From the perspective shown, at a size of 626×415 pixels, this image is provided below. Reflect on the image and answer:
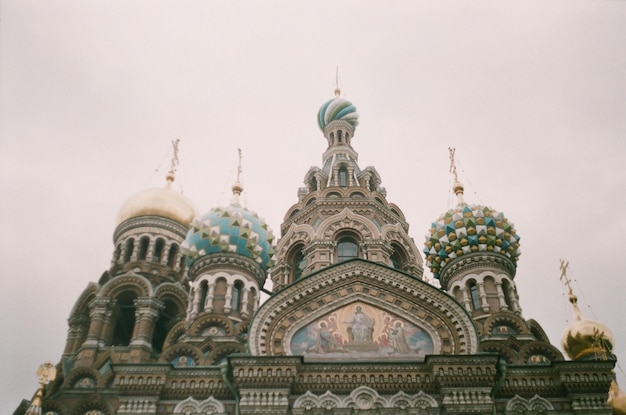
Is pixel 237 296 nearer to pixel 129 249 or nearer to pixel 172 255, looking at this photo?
pixel 172 255

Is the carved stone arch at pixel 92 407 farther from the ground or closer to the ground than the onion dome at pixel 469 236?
closer to the ground

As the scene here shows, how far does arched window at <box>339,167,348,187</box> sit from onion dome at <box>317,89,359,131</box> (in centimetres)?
287

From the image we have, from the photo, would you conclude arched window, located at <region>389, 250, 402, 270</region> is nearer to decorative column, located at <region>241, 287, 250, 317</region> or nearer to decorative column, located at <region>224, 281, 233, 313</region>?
decorative column, located at <region>241, 287, 250, 317</region>

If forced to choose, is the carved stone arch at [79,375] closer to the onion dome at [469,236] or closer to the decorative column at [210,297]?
the decorative column at [210,297]

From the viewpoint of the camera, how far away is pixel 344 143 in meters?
22.2

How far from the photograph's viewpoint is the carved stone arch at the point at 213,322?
13609mm

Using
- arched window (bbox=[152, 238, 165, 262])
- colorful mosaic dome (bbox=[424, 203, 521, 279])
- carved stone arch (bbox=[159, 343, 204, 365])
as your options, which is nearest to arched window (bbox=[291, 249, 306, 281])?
colorful mosaic dome (bbox=[424, 203, 521, 279])

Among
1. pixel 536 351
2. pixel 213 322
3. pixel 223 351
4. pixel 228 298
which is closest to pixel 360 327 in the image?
pixel 223 351

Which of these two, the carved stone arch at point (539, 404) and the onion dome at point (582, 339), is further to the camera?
the onion dome at point (582, 339)

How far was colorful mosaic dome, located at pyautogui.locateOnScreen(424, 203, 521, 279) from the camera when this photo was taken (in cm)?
1555

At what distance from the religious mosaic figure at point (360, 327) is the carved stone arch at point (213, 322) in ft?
9.35

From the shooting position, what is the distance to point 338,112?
76.0 ft

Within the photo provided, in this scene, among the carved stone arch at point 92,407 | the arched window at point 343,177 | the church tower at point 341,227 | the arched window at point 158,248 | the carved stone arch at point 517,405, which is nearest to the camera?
the carved stone arch at point 517,405

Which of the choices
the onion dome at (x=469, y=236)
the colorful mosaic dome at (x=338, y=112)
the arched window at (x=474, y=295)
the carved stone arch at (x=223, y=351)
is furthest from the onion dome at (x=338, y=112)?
the carved stone arch at (x=223, y=351)
